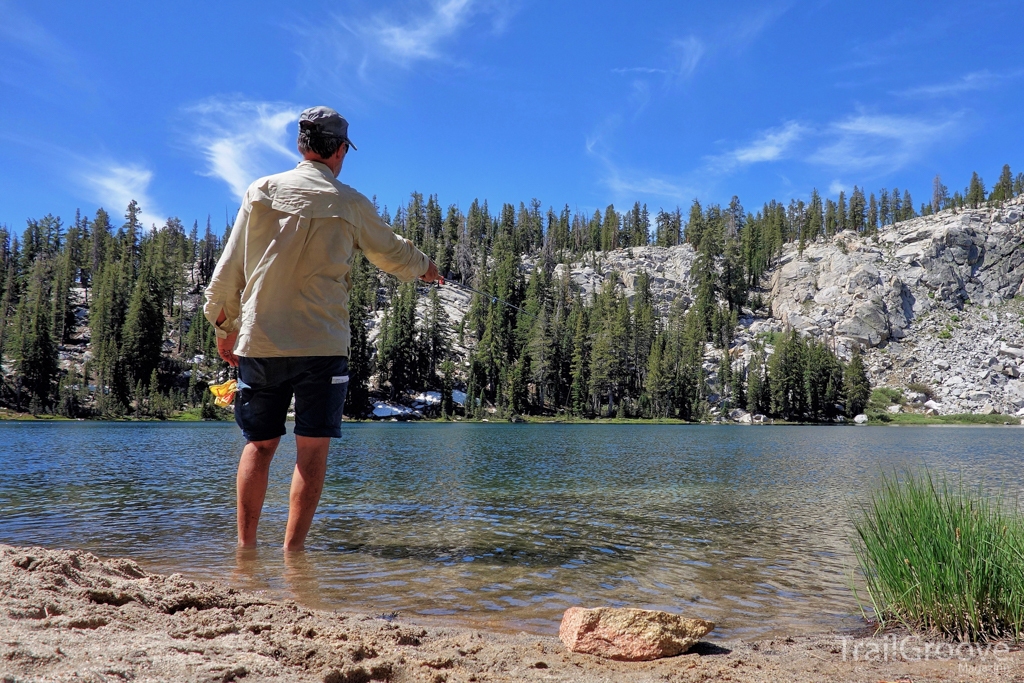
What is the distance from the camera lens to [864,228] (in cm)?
15300

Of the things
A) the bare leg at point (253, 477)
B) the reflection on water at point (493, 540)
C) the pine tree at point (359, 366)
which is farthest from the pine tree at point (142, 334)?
the bare leg at point (253, 477)

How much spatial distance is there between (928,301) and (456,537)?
463 ft

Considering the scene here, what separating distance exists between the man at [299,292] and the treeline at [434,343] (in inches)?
2720

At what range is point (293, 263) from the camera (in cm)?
393

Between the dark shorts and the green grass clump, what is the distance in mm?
3501

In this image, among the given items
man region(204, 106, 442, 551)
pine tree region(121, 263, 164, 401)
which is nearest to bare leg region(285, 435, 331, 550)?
man region(204, 106, 442, 551)

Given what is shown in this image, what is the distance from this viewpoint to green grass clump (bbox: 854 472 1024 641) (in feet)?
10.9

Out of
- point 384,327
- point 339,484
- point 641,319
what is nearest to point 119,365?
point 384,327

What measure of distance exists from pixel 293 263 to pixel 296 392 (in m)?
0.84

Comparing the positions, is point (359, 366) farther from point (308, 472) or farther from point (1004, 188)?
point (1004, 188)

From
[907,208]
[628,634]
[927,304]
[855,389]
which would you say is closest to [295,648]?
[628,634]

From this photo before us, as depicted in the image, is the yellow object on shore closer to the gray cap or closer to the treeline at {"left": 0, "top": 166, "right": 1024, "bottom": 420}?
the gray cap

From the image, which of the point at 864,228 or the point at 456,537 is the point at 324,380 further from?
the point at 864,228

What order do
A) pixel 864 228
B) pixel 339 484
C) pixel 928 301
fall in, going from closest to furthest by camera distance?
pixel 339 484 → pixel 928 301 → pixel 864 228
